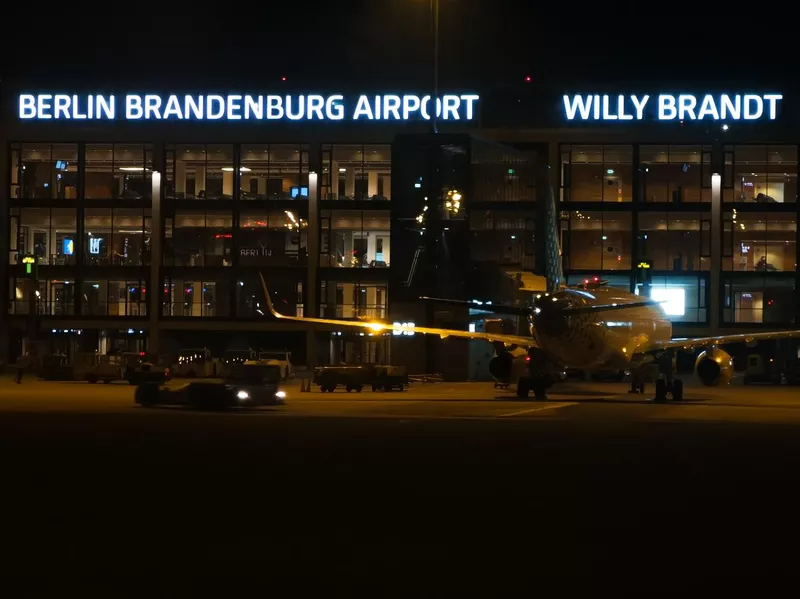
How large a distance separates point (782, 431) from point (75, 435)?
19717 mm

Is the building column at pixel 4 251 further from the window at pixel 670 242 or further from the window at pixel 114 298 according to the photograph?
the window at pixel 670 242

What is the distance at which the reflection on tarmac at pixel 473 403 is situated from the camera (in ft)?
138

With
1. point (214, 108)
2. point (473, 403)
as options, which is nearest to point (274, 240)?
point (214, 108)

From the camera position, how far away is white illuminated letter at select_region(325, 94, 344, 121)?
87.8 metres

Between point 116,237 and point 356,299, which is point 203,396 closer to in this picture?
point 356,299

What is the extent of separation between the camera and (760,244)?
89.1 metres

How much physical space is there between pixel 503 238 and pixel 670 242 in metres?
14.5

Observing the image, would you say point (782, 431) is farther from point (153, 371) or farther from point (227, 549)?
point (153, 371)

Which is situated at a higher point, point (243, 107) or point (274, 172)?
point (243, 107)

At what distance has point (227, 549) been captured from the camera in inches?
582

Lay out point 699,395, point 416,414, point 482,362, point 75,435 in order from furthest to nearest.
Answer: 1. point 482,362
2. point 699,395
3. point 416,414
4. point 75,435

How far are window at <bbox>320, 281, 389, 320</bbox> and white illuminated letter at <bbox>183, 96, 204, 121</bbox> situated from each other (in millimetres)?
15011

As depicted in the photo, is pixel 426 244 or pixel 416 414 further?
pixel 426 244

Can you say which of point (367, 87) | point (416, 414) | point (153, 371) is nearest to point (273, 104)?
point (367, 87)
